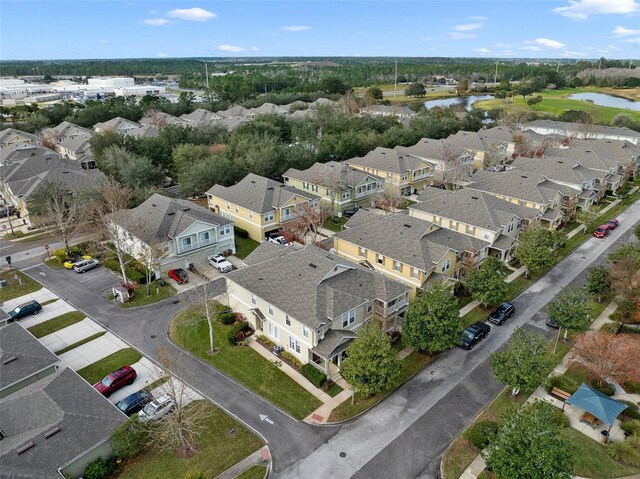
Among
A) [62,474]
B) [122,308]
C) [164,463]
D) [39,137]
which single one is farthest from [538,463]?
[39,137]

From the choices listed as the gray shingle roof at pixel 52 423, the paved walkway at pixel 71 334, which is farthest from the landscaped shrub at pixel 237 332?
the paved walkway at pixel 71 334

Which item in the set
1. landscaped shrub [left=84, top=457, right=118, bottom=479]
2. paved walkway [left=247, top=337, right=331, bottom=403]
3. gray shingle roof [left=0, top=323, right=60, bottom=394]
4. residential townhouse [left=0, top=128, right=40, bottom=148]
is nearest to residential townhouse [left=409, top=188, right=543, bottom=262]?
paved walkway [left=247, top=337, right=331, bottom=403]

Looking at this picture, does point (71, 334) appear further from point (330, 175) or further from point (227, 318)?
point (330, 175)

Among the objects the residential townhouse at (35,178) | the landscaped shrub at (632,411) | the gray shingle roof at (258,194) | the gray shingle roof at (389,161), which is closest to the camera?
the landscaped shrub at (632,411)

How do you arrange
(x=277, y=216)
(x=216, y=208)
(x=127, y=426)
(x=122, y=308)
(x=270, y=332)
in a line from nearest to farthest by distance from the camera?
(x=127, y=426) → (x=270, y=332) → (x=122, y=308) → (x=277, y=216) → (x=216, y=208)

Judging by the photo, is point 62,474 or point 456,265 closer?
point 62,474

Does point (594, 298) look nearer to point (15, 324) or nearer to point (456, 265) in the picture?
point (456, 265)

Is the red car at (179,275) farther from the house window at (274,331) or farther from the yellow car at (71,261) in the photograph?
the house window at (274,331)
